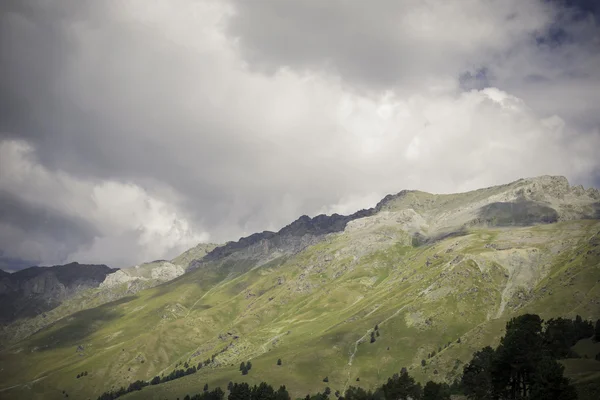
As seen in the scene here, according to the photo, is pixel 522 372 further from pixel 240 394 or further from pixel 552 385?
pixel 240 394

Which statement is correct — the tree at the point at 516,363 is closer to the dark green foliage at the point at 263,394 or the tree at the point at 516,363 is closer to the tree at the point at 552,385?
the tree at the point at 552,385

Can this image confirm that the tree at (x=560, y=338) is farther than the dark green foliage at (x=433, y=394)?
Yes

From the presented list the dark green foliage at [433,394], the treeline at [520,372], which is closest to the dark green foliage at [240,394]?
the treeline at [520,372]

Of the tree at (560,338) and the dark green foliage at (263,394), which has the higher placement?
the dark green foliage at (263,394)

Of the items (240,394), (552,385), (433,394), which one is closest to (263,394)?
(240,394)

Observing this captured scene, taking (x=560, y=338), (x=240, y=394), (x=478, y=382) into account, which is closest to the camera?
(x=478, y=382)

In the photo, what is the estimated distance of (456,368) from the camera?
19262 cm

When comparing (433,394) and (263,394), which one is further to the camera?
(263,394)

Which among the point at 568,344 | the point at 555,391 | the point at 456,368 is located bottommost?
the point at 456,368

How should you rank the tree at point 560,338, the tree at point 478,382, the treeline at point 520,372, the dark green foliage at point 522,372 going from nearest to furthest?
the dark green foliage at point 522,372 → the treeline at point 520,372 → the tree at point 478,382 → the tree at point 560,338

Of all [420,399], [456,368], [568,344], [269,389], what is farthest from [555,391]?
[456,368]

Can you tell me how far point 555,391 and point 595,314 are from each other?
165090 millimetres

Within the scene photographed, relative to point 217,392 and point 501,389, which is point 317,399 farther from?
point 501,389

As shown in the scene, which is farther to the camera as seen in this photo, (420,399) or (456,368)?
(456,368)
